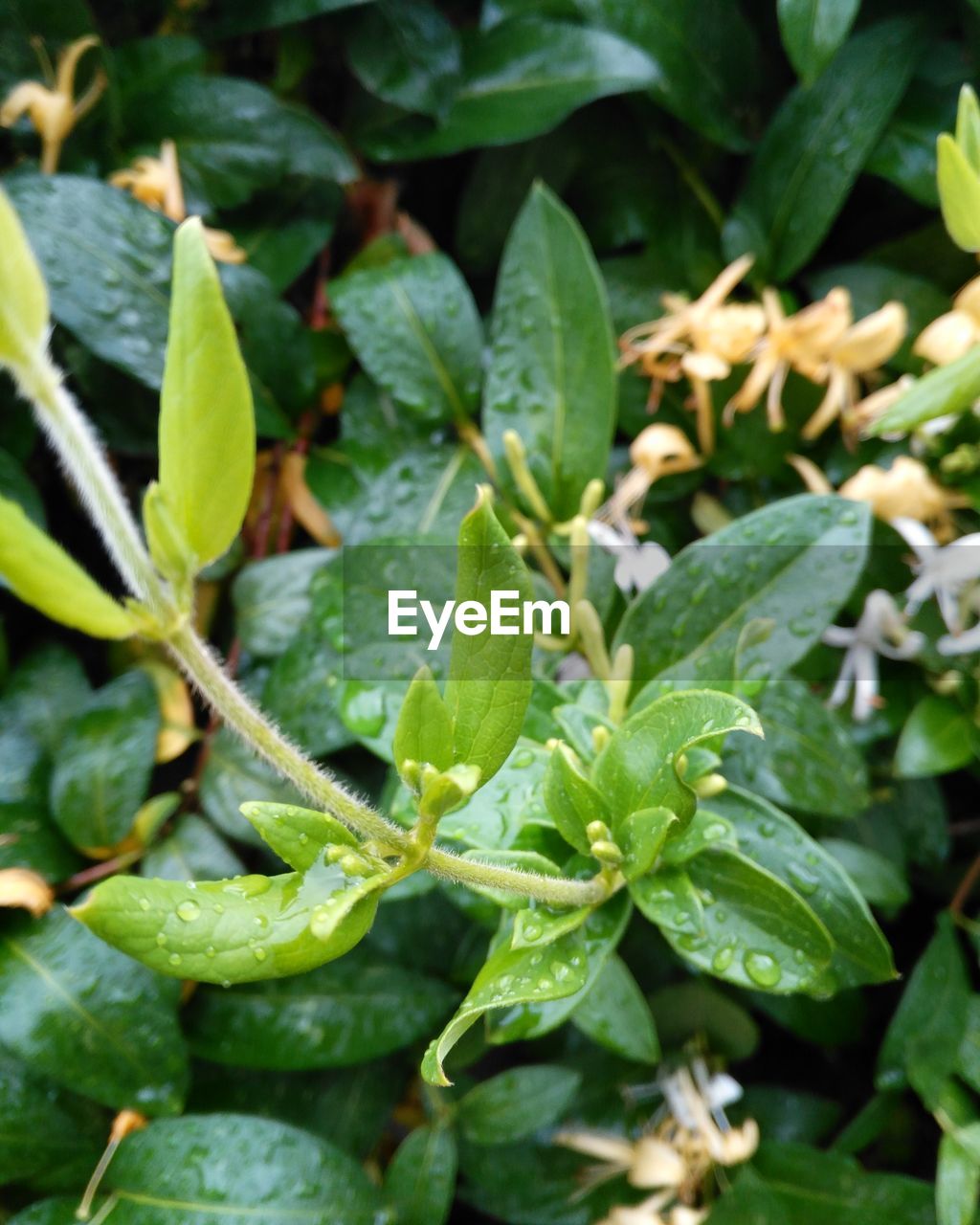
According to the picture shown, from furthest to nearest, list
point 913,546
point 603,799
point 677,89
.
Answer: point 677,89
point 913,546
point 603,799

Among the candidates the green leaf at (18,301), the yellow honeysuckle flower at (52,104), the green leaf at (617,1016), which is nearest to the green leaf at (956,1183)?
the green leaf at (617,1016)

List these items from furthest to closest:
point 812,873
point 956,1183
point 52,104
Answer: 1. point 52,104
2. point 956,1183
3. point 812,873

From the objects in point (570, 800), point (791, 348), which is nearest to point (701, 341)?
point (791, 348)

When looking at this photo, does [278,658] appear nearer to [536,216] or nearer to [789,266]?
[536,216]

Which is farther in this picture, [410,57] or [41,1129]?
[410,57]

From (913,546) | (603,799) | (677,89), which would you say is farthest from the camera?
(677,89)

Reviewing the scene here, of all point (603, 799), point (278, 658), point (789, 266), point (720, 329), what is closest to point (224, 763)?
point (278, 658)

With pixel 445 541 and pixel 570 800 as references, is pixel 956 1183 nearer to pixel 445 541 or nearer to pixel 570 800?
pixel 570 800

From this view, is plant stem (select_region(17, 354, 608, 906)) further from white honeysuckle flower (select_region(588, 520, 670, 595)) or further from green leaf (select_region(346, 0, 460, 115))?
green leaf (select_region(346, 0, 460, 115))

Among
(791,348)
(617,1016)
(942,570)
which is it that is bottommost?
(617,1016)
